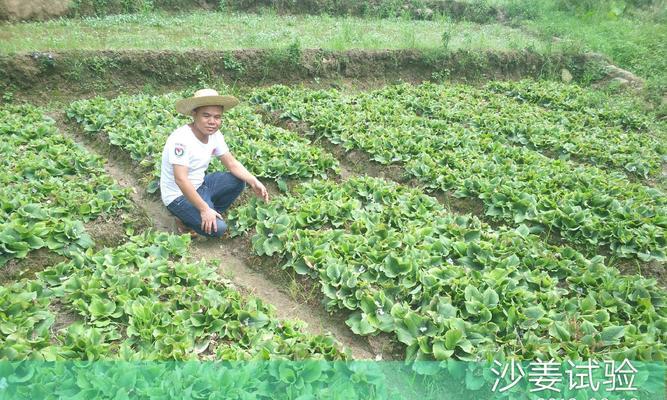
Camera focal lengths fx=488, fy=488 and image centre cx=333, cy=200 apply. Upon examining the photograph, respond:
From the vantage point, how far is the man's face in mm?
5727

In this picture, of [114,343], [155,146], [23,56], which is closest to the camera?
[114,343]

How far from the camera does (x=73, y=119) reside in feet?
34.1

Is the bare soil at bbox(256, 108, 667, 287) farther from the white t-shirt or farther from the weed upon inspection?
the white t-shirt

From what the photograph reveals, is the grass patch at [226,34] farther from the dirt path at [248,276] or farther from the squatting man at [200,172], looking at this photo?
the squatting man at [200,172]

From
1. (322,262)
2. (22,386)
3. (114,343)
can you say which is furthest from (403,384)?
(22,386)

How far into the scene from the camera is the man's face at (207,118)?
18.8 feet

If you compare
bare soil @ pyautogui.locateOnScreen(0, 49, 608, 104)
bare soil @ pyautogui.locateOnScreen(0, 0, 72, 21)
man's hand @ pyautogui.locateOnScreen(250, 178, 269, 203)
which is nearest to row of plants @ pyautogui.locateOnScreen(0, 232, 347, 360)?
man's hand @ pyautogui.locateOnScreen(250, 178, 269, 203)

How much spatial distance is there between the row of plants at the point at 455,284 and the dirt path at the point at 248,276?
0.66ft

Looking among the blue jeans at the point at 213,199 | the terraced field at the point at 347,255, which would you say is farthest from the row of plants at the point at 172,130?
the blue jeans at the point at 213,199

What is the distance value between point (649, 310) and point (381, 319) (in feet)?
8.81

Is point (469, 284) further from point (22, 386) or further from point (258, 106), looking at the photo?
point (258, 106)

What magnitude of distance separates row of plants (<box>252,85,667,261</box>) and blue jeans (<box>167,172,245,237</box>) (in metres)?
3.21

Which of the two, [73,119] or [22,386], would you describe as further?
[73,119]

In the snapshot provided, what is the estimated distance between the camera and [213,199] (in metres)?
6.68
